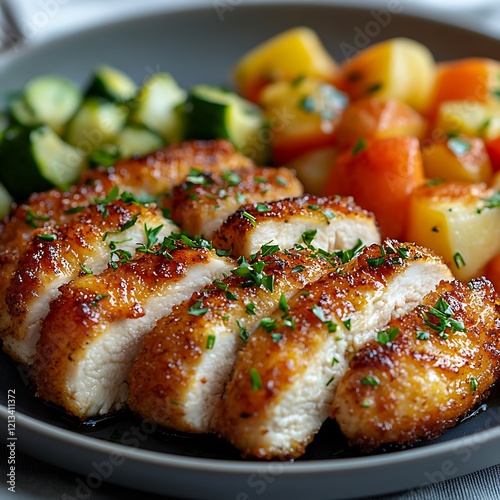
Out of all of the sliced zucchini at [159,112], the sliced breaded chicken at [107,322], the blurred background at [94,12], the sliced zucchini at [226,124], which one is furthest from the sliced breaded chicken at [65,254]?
the blurred background at [94,12]

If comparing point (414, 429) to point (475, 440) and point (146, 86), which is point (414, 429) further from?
point (146, 86)

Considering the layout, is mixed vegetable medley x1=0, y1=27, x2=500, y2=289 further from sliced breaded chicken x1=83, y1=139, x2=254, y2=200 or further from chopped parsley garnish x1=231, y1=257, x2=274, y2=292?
chopped parsley garnish x1=231, y1=257, x2=274, y2=292

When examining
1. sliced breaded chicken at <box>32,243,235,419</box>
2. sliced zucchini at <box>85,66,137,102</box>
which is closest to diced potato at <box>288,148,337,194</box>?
sliced zucchini at <box>85,66,137,102</box>

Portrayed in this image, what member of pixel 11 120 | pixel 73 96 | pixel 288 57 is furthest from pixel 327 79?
pixel 11 120

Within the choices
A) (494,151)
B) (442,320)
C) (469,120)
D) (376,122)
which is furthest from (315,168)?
(442,320)

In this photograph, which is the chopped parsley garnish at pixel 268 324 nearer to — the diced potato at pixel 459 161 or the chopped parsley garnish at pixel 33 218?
the chopped parsley garnish at pixel 33 218

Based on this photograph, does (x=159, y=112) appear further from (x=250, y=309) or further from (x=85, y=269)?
(x=250, y=309)
